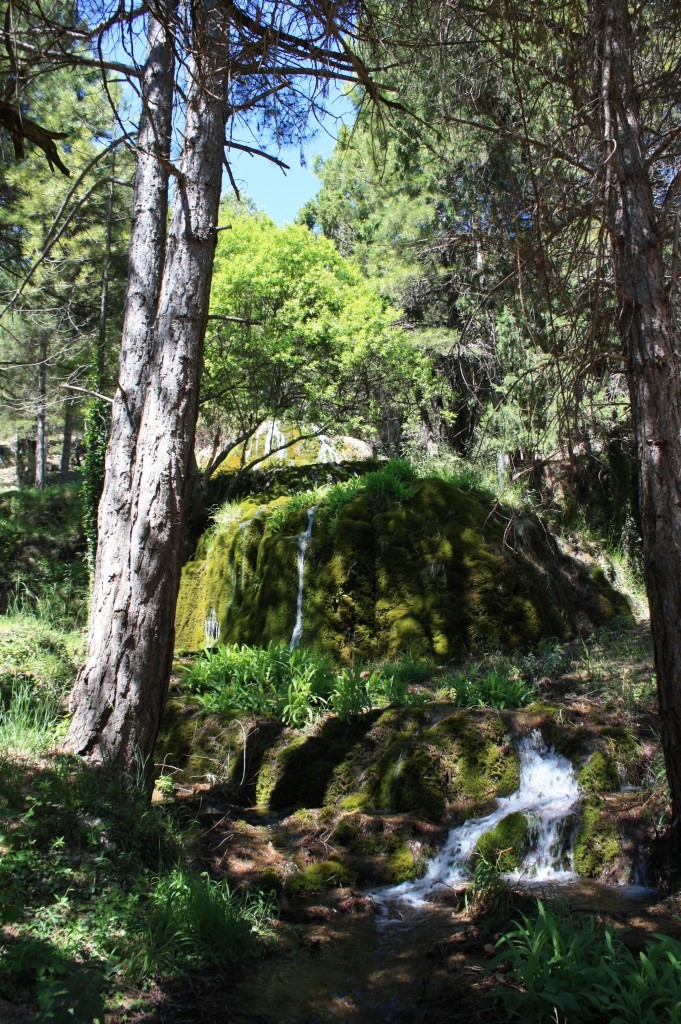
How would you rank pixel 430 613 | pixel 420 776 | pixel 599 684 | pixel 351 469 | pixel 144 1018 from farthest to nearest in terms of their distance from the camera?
1. pixel 351 469
2. pixel 430 613
3. pixel 599 684
4. pixel 420 776
5. pixel 144 1018

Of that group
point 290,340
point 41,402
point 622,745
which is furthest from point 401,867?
point 41,402

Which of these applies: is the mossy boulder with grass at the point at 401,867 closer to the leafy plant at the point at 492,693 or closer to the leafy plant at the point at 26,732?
the leafy plant at the point at 492,693

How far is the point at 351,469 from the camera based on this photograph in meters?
14.3

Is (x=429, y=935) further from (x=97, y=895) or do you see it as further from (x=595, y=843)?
(x=97, y=895)

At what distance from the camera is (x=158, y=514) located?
4984 mm

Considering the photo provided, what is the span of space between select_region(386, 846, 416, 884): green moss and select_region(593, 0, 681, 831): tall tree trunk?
1.96m

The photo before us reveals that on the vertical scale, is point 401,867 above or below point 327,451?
below

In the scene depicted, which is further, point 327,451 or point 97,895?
point 327,451

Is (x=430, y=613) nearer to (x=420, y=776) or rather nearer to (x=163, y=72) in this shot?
(x=420, y=776)

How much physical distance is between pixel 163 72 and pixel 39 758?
5728mm

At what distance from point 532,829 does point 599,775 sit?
757 mm

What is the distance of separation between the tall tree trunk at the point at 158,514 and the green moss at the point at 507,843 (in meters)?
2.47

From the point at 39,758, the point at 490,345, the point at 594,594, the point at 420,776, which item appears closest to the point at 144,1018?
the point at 39,758

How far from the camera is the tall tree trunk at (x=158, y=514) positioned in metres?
4.82
